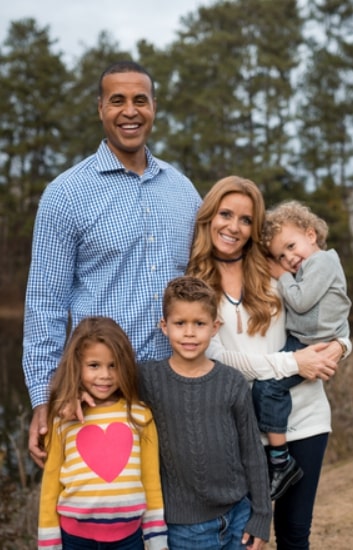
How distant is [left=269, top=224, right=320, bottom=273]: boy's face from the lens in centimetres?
336

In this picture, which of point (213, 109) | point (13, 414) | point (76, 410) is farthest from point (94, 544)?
point (213, 109)

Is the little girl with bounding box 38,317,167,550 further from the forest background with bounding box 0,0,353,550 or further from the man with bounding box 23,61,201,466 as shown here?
the forest background with bounding box 0,0,353,550

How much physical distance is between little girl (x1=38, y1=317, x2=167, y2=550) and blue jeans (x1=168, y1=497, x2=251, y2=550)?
2.8 inches

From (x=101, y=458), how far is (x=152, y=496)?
250 millimetres

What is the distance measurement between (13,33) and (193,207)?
104 feet

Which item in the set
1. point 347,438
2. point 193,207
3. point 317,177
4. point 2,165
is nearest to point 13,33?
point 2,165

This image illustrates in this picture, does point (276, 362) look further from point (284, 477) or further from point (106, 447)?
point (106, 447)

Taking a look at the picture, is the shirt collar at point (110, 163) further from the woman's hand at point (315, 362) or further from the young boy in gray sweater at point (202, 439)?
the woman's hand at point (315, 362)

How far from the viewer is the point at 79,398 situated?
9.26 ft

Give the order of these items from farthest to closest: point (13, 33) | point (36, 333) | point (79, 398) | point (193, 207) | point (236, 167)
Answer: point (13, 33) < point (236, 167) < point (193, 207) < point (36, 333) < point (79, 398)

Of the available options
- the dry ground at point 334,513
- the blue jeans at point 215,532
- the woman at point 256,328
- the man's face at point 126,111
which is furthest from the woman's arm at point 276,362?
the dry ground at point 334,513

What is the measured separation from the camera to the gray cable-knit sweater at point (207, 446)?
2.86 m

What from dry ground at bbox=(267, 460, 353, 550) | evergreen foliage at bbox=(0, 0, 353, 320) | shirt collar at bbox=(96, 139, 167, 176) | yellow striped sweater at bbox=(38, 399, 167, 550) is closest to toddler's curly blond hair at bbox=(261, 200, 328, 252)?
shirt collar at bbox=(96, 139, 167, 176)

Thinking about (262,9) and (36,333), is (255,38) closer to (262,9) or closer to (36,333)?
(262,9)
